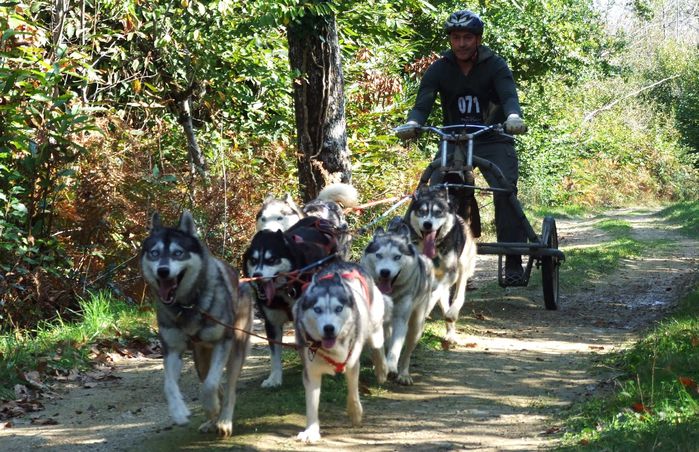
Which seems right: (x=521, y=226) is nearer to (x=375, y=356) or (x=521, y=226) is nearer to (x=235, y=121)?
(x=375, y=356)

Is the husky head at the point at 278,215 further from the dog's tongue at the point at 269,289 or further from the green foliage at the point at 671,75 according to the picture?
the green foliage at the point at 671,75

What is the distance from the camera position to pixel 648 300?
417 inches

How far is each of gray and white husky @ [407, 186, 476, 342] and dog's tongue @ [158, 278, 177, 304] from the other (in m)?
3.10

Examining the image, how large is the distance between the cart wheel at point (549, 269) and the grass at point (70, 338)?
3.89 metres

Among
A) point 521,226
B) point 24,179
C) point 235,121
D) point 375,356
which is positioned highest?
point 235,121

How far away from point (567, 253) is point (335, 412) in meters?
10.0

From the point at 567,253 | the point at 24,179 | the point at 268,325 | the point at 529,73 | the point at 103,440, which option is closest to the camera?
the point at 103,440

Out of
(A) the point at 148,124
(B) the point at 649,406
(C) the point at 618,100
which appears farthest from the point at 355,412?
(C) the point at 618,100

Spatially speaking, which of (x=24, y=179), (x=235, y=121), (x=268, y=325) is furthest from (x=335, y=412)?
(x=235, y=121)

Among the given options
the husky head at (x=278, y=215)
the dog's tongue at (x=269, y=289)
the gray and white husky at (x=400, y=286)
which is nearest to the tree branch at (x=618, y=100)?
the husky head at (x=278, y=215)

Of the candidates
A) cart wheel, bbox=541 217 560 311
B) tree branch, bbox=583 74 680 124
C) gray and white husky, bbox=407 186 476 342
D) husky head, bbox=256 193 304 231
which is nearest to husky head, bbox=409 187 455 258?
gray and white husky, bbox=407 186 476 342

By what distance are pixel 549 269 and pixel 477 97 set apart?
187 cm

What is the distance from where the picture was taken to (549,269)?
9.22 meters

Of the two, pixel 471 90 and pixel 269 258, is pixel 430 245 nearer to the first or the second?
pixel 471 90
